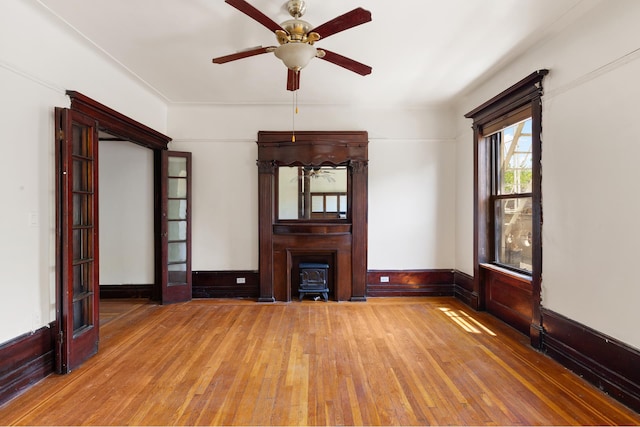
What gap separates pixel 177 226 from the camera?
14.3 feet

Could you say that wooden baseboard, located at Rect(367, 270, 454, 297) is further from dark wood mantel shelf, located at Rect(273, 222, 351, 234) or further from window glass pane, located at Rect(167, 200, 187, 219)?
window glass pane, located at Rect(167, 200, 187, 219)

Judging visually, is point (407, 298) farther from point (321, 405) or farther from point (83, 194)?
point (83, 194)

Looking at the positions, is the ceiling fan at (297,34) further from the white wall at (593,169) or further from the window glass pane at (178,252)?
the window glass pane at (178,252)

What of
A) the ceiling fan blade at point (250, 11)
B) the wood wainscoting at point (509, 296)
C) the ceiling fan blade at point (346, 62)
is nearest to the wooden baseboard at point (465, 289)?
the wood wainscoting at point (509, 296)

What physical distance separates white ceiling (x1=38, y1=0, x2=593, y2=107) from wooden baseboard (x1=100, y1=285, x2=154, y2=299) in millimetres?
2833

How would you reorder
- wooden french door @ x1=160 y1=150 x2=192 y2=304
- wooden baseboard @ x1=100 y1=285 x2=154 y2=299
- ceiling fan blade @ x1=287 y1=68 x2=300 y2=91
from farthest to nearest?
wooden baseboard @ x1=100 y1=285 x2=154 y2=299 < wooden french door @ x1=160 y1=150 x2=192 y2=304 < ceiling fan blade @ x1=287 y1=68 x2=300 y2=91

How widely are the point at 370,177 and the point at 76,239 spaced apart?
11.8 feet

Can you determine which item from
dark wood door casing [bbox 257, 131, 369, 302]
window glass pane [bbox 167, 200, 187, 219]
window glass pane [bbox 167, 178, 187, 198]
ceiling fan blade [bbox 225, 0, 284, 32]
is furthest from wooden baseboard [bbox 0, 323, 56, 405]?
ceiling fan blade [bbox 225, 0, 284, 32]

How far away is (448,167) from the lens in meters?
4.58

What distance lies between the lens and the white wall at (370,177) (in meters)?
4.50

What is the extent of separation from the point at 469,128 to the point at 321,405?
154 inches

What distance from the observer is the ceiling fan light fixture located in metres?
2.13

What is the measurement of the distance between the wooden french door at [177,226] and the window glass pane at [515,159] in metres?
4.23

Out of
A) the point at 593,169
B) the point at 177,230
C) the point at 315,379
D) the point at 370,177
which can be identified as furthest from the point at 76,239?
the point at 593,169
